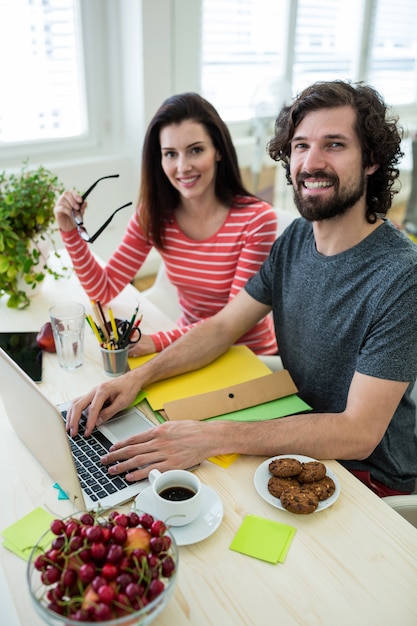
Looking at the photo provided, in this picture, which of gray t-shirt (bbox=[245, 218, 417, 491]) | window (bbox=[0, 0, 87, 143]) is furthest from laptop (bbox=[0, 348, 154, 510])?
window (bbox=[0, 0, 87, 143])

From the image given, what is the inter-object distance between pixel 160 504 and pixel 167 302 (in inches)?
49.1

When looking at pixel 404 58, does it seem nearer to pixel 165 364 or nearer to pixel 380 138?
pixel 380 138

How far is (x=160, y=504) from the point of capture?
2.78 ft

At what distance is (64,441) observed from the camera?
82 centimetres

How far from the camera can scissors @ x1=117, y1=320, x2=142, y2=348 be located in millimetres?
1312

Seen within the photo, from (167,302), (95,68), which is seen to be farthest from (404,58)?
(167,302)

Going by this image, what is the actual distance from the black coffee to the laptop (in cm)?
8

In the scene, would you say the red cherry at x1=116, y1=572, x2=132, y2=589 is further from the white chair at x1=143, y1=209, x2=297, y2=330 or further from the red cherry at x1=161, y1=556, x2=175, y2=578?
the white chair at x1=143, y1=209, x2=297, y2=330

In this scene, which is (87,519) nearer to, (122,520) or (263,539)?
(122,520)

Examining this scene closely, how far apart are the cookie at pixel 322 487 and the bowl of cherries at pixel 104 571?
0.33m

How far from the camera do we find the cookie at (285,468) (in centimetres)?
96

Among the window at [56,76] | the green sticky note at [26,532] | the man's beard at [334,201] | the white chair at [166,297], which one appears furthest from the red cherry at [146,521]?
the window at [56,76]

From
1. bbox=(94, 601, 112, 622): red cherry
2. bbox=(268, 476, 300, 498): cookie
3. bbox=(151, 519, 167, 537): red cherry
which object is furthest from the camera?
bbox=(268, 476, 300, 498): cookie

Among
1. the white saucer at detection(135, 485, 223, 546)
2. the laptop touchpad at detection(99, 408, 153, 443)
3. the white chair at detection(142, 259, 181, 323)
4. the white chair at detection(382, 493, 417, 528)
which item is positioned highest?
the white saucer at detection(135, 485, 223, 546)
